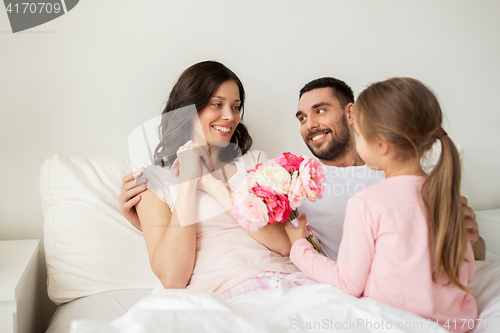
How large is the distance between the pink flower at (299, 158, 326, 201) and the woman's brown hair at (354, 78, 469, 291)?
186mm

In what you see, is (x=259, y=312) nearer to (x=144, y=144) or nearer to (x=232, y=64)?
(x=144, y=144)

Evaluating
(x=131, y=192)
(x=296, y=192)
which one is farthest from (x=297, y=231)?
(x=131, y=192)

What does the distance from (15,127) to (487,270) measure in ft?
6.89

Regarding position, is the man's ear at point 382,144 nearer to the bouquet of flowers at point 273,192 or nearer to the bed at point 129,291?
the bouquet of flowers at point 273,192

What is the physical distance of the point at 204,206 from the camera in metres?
1.36

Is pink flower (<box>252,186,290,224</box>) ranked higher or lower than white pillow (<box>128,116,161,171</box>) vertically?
lower

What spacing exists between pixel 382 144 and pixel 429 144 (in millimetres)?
126

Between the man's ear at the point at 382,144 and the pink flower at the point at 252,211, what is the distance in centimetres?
37

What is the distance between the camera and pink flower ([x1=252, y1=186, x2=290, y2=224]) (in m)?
1.02

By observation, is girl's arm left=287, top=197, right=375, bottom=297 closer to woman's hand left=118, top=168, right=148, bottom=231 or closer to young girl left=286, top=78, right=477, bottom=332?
young girl left=286, top=78, right=477, bottom=332

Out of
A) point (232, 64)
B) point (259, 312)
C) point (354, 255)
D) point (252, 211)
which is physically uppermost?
point (232, 64)

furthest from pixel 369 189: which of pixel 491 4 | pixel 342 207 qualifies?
pixel 491 4

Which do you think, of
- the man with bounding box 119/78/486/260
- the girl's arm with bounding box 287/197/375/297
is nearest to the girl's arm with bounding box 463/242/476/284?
the girl's arm with bounding box 287/197/375/297

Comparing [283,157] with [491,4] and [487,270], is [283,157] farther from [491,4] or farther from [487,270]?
[491,4]
